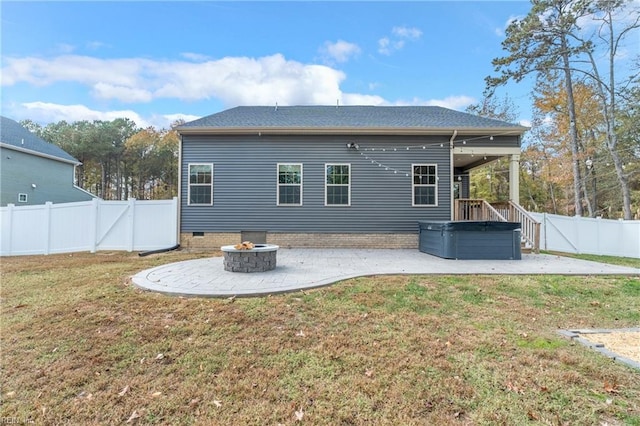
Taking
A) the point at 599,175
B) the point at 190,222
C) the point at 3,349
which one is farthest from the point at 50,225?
the point at 599,175

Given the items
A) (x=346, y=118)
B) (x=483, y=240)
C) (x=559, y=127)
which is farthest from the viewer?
(x=559, y=127)

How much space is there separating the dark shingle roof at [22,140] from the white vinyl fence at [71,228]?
7.57m

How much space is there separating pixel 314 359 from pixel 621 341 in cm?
331

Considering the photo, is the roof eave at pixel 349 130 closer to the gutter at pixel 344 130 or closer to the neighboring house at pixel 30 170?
the gutter at pixel 344 130

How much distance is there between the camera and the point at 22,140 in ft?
48.6

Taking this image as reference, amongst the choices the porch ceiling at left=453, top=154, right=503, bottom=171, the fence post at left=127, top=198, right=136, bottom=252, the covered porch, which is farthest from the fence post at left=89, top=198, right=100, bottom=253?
the porch ceiling at left=453, top=154, right=503, bottom=171

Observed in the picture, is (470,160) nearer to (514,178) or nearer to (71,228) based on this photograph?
(514,178)

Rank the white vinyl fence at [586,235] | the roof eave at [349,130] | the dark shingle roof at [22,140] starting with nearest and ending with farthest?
the roof eave at [349,130] < the white vinyl fence at [586,235] < the dark shingle roof at [22,140]

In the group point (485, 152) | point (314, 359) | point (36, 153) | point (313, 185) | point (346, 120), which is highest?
point (346, 120)

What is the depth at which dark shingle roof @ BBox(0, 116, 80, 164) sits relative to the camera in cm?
1421

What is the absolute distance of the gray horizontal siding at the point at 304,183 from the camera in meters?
10.2

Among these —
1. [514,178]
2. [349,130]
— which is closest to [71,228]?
[349,130]

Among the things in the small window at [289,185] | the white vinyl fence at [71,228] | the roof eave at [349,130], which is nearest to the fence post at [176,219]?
the white vinyl fence at [71,228]

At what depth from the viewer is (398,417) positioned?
6.30 feet
